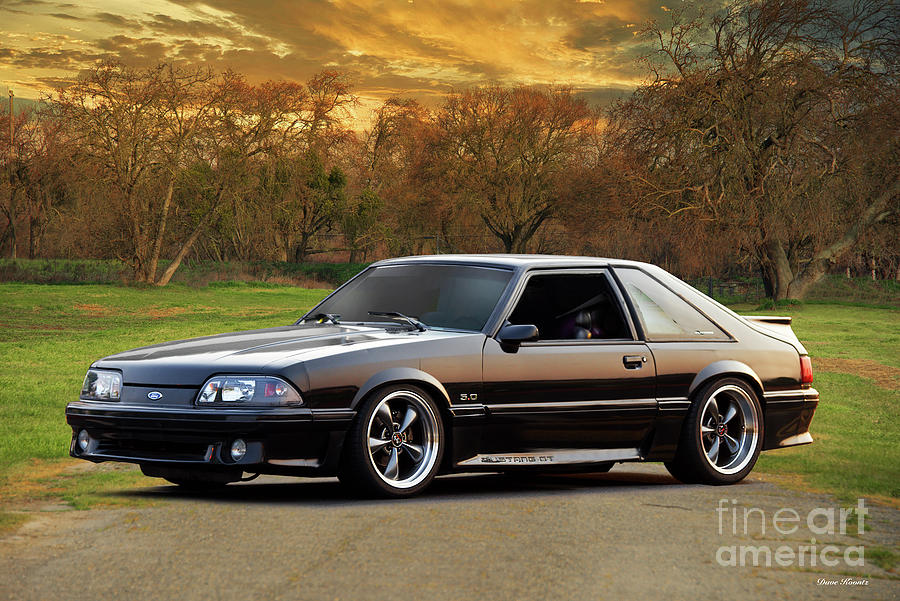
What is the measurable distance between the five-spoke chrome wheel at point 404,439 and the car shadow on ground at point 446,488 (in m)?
0.17

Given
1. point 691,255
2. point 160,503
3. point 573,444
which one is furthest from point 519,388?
point 691,255

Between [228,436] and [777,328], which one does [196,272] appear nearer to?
[777,328]

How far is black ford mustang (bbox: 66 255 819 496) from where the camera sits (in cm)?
712

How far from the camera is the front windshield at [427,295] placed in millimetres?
8258

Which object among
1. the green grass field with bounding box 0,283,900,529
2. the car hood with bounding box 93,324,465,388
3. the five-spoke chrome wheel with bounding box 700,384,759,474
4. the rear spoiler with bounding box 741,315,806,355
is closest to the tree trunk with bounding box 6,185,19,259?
the green grass field with bounding box 0,283,900,529

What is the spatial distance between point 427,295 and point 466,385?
1.16m

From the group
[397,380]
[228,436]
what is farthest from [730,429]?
[228,436]

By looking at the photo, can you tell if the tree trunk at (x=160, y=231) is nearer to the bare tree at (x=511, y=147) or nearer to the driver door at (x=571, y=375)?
the bare tree at (x=511, y=147)

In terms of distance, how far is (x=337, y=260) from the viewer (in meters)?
72.2

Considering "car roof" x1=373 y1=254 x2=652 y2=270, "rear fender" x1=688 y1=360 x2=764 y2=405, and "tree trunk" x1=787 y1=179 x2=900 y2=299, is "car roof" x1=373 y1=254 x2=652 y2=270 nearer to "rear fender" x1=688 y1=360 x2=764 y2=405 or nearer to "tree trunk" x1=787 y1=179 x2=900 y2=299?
"rear fender" x1=688 y1=360 x2=764 y2=405

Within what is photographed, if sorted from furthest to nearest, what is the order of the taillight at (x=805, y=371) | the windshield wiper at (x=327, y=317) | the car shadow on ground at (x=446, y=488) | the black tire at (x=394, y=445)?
the taillight at (x=805, y=371)
the windshield wiper at (x=327, y=317)
the car shadow on ground at (x=446, y=488)
the black tire at (x=394, y=445)

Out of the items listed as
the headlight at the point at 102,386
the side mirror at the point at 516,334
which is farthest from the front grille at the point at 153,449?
the side mirror at the point at 516,334

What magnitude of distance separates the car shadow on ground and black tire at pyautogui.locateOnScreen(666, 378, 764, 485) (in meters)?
0.22

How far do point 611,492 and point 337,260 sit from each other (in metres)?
64.6
